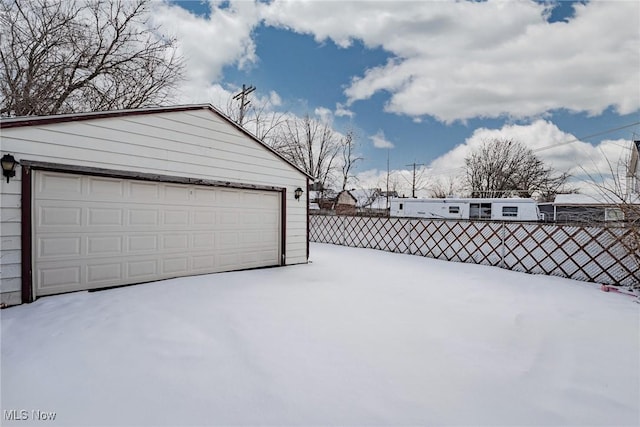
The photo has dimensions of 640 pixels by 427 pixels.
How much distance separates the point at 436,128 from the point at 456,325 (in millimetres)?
15818

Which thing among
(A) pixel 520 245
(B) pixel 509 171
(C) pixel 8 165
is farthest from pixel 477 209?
(C) pixel 8 165

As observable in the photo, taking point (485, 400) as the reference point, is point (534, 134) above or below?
above

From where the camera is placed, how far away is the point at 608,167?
4.60 m

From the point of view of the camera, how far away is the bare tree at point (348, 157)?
2036cm

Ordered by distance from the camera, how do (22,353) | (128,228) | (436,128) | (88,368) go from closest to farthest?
(88,368) < (22,353) < (128,228) < (436,128)

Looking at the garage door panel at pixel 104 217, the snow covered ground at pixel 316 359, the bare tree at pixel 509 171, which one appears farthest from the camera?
the bare tree at pixel 509 171

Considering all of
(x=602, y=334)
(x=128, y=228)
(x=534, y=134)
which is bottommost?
(x=602, y=334)

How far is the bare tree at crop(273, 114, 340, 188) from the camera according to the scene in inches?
747

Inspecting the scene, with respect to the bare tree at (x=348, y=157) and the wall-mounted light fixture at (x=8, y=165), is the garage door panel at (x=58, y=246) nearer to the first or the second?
the wall-mounted light fixture at (x=8, y=165)

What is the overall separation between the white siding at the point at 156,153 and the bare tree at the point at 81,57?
589 cm

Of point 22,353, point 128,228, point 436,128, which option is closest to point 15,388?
point 22,353

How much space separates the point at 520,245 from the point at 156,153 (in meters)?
7.14

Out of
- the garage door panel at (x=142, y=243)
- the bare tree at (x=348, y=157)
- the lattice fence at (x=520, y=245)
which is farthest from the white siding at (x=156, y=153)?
the bare tree at (x=348, y=157)

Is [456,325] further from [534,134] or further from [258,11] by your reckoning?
[534,134]
